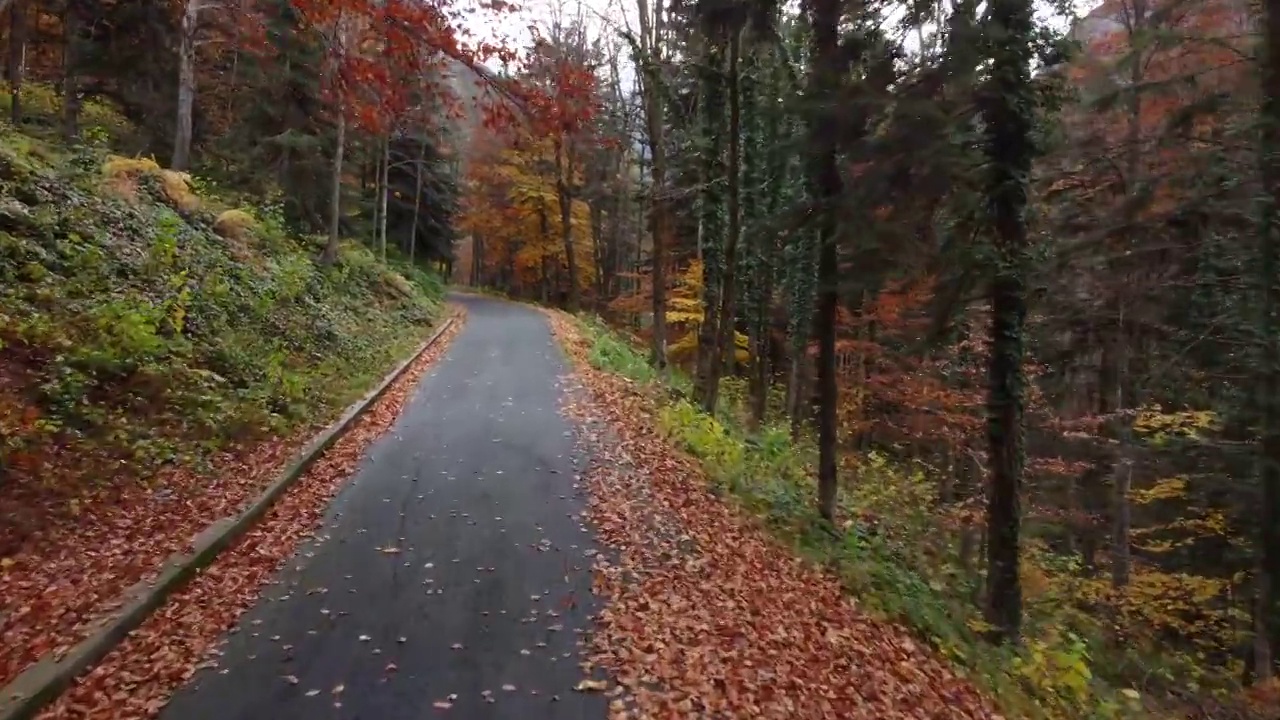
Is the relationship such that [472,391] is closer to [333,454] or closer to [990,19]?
[333,454]

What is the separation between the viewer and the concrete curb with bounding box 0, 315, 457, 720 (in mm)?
4805

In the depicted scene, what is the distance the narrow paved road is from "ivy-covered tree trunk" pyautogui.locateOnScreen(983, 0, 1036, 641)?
4.86m

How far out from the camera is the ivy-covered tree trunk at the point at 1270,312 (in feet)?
29.0

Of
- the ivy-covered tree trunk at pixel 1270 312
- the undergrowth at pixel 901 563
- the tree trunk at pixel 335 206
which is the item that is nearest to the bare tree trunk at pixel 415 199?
the tree trunk at pixel 335 206

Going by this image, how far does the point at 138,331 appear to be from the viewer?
10.1 meters

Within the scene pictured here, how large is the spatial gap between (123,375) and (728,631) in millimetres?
7250

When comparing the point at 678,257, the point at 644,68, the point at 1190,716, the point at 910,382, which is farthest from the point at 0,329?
the point at 678,257

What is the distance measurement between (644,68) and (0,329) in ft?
38.8

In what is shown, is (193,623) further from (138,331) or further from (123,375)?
(138,331)

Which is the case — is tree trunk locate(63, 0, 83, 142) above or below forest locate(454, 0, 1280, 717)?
above

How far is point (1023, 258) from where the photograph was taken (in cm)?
936

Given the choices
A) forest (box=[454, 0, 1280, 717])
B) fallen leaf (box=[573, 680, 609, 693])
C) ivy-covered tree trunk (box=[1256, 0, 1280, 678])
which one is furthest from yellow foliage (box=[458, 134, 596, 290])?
fallen leaf (box=[573, 680, 609, 693])

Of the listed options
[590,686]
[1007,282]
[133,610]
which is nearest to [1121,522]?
[1007,282]

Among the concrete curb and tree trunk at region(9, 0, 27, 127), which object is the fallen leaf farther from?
tree trunk at region(9, 0, 27, 127)
